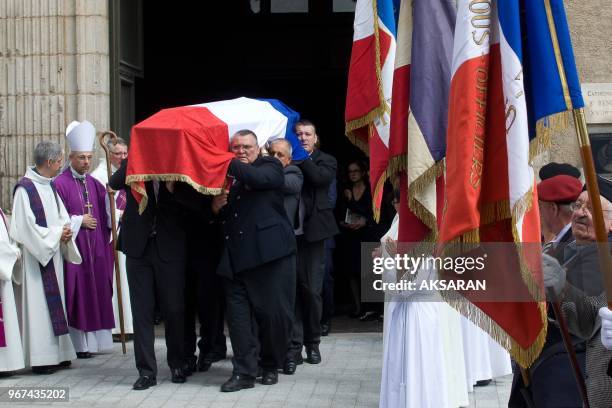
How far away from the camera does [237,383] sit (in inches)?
347

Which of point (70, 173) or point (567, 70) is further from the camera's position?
point (70, 173)

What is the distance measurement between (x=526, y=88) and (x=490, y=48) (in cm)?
21

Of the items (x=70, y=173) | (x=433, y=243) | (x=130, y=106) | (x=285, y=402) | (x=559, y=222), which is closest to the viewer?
(x=559, y=222)

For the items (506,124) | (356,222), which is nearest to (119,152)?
(356,222)

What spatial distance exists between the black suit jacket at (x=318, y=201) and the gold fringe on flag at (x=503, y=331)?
16.3 feet

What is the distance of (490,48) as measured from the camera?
482 cm

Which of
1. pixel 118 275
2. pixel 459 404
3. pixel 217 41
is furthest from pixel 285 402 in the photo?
pixel 217 41

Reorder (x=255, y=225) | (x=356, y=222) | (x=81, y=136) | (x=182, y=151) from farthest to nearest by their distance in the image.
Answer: (x=356, y=222) < (x=81, y=136) < (x=255, y=225) < (x=182, y=151)

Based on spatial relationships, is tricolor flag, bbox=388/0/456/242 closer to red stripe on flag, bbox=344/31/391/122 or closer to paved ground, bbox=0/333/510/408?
red stripe on flag, bbox=344/31/391/122

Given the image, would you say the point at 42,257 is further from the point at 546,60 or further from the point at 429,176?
the point at 546,60

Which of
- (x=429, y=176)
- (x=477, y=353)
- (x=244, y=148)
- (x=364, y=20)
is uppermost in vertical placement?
(x=364, y=20)

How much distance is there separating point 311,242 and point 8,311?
247 centimetres

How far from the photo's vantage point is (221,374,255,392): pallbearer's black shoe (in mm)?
8773

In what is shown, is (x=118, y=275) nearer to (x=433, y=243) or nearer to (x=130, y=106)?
(x=130, y=106)
